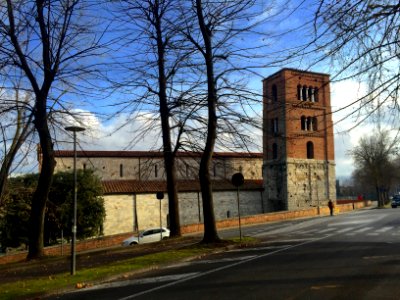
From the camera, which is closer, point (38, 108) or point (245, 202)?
point (38, 108)

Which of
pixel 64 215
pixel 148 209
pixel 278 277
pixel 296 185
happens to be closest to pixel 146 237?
pixel 64 215

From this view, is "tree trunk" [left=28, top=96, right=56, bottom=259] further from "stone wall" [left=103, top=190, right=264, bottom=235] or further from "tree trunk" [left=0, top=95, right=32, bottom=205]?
"stone wall" [left=103, top=190, right=264, bottom=235]

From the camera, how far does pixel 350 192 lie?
131000 millimetres

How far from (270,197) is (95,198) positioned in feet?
79.6

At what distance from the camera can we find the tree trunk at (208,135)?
18.0 meters

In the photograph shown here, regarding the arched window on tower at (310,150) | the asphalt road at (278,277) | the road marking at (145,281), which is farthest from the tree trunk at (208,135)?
the arched window on tower at (310,150)

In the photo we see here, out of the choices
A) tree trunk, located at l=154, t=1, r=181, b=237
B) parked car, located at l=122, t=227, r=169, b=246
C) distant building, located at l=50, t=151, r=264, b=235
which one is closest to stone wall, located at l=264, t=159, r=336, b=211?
distant building, located at l=50, t=151, r=264, b=235

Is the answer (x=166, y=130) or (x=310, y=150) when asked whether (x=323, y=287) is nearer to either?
(x=166, y=130)

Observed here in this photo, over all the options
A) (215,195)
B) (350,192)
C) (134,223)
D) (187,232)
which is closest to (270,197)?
(215,195)

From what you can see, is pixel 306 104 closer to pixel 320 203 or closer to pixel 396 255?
pixel 396 255

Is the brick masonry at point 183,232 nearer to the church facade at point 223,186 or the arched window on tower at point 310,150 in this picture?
the church facade at point 223,186

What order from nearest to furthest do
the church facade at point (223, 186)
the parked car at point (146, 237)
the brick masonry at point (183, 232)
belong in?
the brick masonry at point (183, 232), the parked car at point (146, 237), the church facade at point (223, 186)

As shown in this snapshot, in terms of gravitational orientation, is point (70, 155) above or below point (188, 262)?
above

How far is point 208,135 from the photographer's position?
61.0 ft
